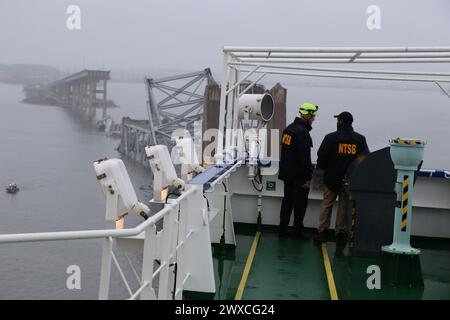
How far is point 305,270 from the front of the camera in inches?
217

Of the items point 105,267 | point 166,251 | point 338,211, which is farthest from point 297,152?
point 105,267

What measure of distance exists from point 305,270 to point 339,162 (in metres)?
1.29

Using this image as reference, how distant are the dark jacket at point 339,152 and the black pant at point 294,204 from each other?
32 centimetres

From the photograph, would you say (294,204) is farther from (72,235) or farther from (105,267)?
(72,235)

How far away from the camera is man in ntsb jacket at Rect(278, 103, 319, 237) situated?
6.32m

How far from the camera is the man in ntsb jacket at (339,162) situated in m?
6.13

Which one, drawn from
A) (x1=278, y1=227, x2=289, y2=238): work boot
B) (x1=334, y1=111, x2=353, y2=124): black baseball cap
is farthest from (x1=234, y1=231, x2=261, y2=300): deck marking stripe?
(x1=334, y1=111, x2=353, y2=124): black baseball cap

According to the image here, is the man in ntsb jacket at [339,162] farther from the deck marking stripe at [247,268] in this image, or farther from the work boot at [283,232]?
the deck marking stripe at [247,268]

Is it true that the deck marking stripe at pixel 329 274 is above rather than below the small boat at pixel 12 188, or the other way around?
above

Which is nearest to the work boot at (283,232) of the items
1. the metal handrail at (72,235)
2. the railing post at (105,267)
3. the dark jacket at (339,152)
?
the dark jacket at (339,152)

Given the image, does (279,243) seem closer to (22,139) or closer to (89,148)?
(89,148)
